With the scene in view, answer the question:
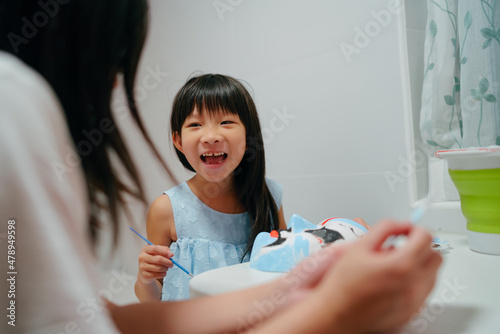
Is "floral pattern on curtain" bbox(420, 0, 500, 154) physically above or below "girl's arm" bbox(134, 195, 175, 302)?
above

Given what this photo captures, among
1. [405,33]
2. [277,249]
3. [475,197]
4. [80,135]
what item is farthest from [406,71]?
[80,135]

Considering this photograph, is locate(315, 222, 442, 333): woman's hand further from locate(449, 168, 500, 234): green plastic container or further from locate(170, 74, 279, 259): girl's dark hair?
locate(170, 74, 279, 259): girl's dark hair

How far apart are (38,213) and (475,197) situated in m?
0.73

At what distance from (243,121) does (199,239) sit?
302mm

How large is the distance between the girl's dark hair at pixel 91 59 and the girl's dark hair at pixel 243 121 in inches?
19.8

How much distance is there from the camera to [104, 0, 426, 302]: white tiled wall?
957mm

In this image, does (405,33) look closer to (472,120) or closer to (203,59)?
(472,120)

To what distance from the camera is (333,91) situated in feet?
3.47

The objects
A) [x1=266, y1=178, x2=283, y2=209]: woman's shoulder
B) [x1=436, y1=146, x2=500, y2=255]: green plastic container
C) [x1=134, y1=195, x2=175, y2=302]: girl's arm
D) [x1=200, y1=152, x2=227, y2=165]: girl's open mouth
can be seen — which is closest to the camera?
[x1=436, y1=146, x2=500, y2=255]: green plastic container

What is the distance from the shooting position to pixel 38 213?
0.77 ft

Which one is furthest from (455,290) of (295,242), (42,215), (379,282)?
(42,215)

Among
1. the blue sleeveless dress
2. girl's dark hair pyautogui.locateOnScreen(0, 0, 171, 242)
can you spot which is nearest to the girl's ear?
the blue sleeveless dress

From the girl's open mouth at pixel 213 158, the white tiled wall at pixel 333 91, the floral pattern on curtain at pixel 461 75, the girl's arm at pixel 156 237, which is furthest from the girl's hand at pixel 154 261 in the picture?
the floral pattern on curtain at pixel 461 75

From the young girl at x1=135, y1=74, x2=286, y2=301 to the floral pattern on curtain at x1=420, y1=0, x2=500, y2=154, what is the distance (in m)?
0.43
